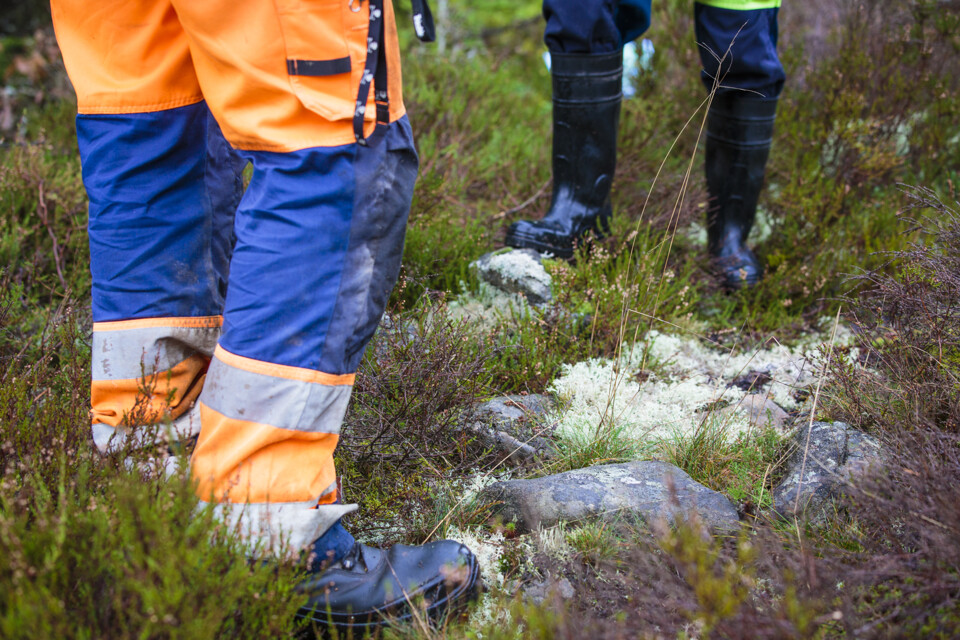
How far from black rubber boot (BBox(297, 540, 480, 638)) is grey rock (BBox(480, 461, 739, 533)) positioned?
0.31m

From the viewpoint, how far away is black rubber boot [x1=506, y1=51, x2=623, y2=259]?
2844mm

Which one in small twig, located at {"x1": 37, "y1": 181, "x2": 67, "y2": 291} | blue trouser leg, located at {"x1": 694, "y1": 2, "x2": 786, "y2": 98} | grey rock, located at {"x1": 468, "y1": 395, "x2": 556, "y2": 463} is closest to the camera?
grey rock, located at {"x1": 468, "y1": 395, "x2": 556, "y2": 463}

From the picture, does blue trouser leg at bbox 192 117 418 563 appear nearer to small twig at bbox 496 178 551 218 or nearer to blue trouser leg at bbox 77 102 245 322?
blue trouser leg at bbox 77 102 245 322

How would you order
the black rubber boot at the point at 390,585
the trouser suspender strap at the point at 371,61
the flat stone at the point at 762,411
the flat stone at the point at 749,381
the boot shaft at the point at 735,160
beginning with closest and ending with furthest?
1. the trouser suspender strap at the point at 371,61
2. the black rubber boot at the point at 390,585
3. the flat stone at the point at 762,411
4. the flat stone at the point at 749,381
5. the boot shaft at the point at 735,160

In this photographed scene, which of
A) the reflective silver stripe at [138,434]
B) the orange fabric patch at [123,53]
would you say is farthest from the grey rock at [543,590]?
the orange fabric patch at [123,53]

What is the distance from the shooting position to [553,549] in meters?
1.76

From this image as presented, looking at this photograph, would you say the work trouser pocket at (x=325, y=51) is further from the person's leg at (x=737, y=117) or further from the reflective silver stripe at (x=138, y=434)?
the person's leg at (x=737, y=117)

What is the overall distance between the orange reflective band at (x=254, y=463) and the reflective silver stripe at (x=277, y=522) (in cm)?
2

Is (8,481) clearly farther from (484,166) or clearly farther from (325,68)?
(484,166)

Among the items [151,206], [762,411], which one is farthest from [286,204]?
[762,411]

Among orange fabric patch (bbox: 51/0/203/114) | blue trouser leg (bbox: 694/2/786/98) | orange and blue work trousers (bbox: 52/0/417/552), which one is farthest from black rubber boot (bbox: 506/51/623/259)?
orange fabric patch (bbox: 51/0/203/114)

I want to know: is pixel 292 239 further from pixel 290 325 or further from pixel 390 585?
pixel 390 585

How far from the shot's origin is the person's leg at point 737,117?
285 cm

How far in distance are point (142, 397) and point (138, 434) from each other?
0.09 metres
